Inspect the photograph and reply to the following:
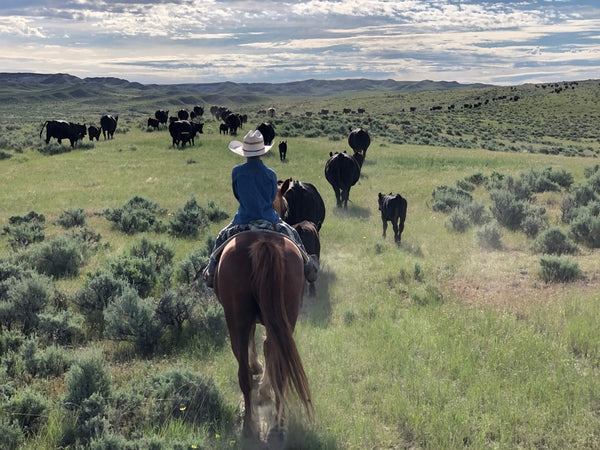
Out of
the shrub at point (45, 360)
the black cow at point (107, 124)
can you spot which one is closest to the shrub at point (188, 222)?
the shrub at point (45, 360)

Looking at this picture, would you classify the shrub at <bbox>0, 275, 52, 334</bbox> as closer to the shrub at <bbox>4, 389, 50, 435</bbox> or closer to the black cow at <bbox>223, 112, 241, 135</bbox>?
the shrub at <bbox>4, 389, 50, 435</bbox>

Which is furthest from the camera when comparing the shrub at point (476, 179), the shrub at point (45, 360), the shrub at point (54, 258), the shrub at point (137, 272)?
the shrub at point (476, 179)

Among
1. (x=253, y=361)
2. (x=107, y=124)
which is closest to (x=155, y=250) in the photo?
(x=253, y=361)

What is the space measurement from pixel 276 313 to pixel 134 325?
9.21 feet

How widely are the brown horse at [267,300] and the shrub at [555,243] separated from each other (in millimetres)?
7819

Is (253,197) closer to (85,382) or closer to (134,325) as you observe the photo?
(134,325)

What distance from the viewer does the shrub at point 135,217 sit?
12344 millimetres

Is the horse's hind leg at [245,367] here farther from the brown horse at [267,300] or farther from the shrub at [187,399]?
the shrub at [187,399]

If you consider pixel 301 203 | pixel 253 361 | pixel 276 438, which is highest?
pixel 301 203

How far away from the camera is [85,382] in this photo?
15.4 ft

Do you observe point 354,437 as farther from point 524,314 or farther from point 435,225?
point 435,225

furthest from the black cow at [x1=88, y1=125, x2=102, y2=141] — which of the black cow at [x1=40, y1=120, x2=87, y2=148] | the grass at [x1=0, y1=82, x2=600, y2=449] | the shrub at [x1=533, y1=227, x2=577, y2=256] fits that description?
the shrub at [x1=533, y1=227, x2=577, y2=256]

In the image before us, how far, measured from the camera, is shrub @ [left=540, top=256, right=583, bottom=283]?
26.9 feet

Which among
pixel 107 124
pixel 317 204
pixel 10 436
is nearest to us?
pixel 10 436
